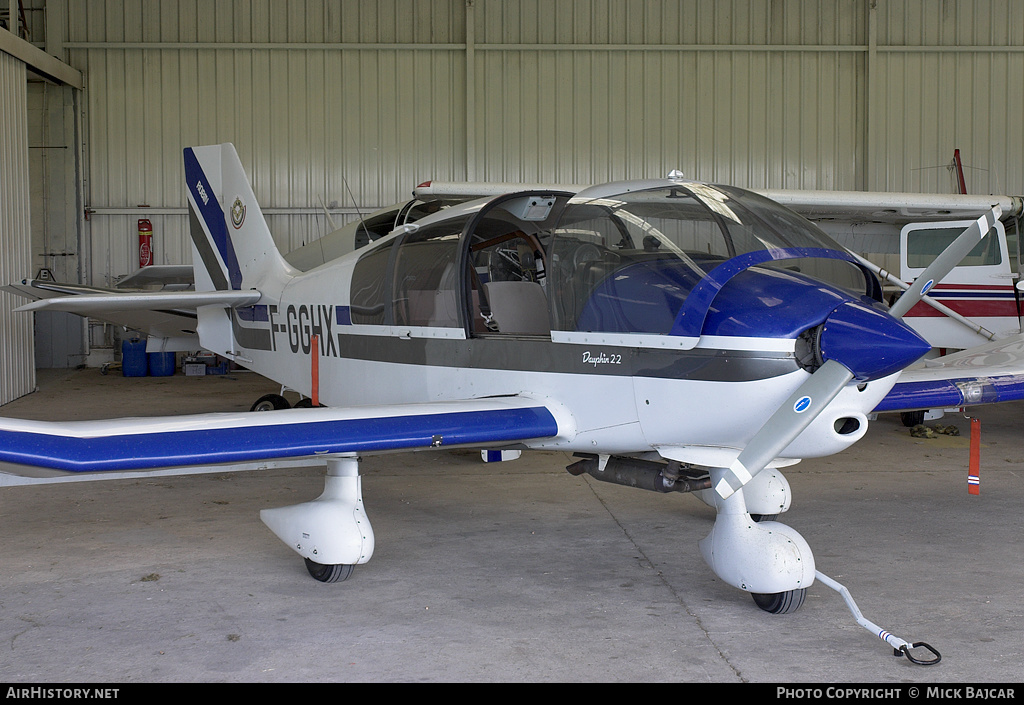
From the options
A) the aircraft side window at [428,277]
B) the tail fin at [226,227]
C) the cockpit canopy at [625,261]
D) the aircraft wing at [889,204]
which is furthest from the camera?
the aircraft wing at [889,204]

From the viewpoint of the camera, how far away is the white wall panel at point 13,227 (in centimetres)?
1075

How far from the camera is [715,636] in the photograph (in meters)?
3.50

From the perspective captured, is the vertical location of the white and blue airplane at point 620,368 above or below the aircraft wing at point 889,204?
below

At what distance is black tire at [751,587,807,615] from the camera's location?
3.74 metres

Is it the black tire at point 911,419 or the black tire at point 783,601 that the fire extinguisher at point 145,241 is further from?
the black tire at point 783,601

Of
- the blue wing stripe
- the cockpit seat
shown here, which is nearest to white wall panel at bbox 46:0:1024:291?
the cockpit seat

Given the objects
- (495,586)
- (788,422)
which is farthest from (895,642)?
(495,586)

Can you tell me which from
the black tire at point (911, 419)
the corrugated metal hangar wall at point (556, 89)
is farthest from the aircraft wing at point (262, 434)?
the corrugated metal hangar wall at point (556, 89)

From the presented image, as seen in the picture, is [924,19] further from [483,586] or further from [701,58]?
[483,586]

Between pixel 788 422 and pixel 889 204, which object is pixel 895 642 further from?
pixel 889 204

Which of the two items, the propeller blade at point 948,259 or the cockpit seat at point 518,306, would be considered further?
the cockpit seat at point 518,306

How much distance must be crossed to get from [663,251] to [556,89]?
11336 millimetres

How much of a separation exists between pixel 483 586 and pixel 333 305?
228cm
